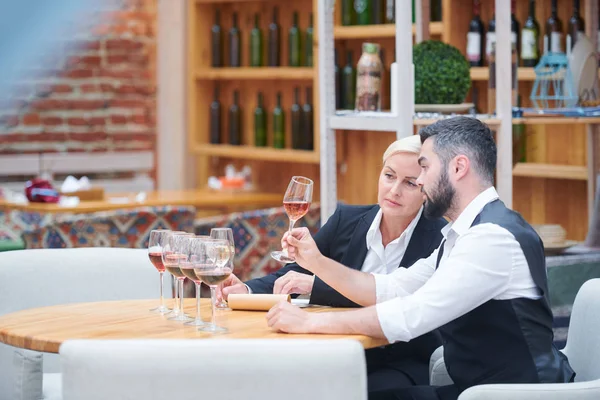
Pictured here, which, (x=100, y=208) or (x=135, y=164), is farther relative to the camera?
(x=135, y=164)

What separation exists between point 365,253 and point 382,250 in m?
0.05

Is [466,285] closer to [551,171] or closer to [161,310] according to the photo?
[161,310]

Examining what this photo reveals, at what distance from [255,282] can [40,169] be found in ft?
13.8

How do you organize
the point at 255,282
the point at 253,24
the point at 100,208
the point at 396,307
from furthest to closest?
the point at 253,24, the point at 100,208, the point at 255,282, the point at 396,307

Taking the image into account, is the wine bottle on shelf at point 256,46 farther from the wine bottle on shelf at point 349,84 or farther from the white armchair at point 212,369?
the white armchair at point 212,369

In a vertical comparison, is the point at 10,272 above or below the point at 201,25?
below

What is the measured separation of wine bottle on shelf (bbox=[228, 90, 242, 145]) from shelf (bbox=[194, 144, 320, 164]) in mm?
67

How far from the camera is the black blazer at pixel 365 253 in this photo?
2.90 metres

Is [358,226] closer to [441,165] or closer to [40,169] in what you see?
[441,165]

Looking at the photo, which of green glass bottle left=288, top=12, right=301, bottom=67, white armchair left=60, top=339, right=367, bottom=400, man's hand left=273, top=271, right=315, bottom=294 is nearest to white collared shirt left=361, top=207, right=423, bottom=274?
man's hand left=273, top=271, right=315, bottom=294

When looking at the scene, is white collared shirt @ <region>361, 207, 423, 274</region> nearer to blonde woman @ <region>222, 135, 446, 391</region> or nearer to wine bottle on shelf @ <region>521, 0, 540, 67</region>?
blonde woman @ <region>222, 135, 446, 391</region>

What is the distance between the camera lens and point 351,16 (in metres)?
6.06

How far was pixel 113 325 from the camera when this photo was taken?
2.46m

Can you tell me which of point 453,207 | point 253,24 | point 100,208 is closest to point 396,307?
point 453,207
